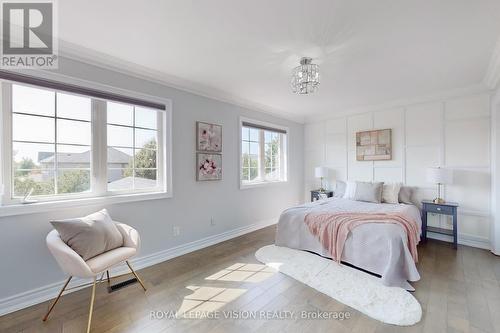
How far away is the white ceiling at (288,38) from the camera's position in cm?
173

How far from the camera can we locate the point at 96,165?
2.54m

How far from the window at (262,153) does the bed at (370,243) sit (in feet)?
4.16

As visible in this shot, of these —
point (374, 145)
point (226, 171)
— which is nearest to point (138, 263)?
point (226, 171)

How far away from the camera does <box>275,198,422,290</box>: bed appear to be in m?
2.30

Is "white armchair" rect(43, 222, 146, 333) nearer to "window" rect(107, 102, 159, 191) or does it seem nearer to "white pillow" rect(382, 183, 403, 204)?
"window" rect(107, 102, 159, 191)

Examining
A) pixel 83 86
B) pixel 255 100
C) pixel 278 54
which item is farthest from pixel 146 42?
pixel 255 100

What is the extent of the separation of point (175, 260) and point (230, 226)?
3.74 feet

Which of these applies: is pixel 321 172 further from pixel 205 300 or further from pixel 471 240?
pixel 205 300

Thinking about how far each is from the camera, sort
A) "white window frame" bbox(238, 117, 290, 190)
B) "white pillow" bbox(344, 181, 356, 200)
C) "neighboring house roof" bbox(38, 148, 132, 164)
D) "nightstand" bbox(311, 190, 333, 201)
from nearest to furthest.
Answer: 1. "neighboring house roof" bbox(38, 148, 132, 164)
2. "white window frame" bbox(238, 117, 290, 190)
3. "white pillow" bbox(344, 181, 356, 200)
4. "nightstand" bbox(311, 190, 333, 201)

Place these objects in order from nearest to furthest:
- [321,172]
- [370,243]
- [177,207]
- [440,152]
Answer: [370,243] < [177,207] < [440,152] < [321,172]

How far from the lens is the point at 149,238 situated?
2.88 meters

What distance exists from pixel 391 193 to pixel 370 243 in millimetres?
1768

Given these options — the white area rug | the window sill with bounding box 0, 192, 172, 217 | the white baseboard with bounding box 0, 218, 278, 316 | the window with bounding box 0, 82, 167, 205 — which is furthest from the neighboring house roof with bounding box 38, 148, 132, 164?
the white area rug

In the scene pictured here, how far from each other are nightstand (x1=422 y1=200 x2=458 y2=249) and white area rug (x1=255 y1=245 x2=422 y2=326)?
190 centimetres
